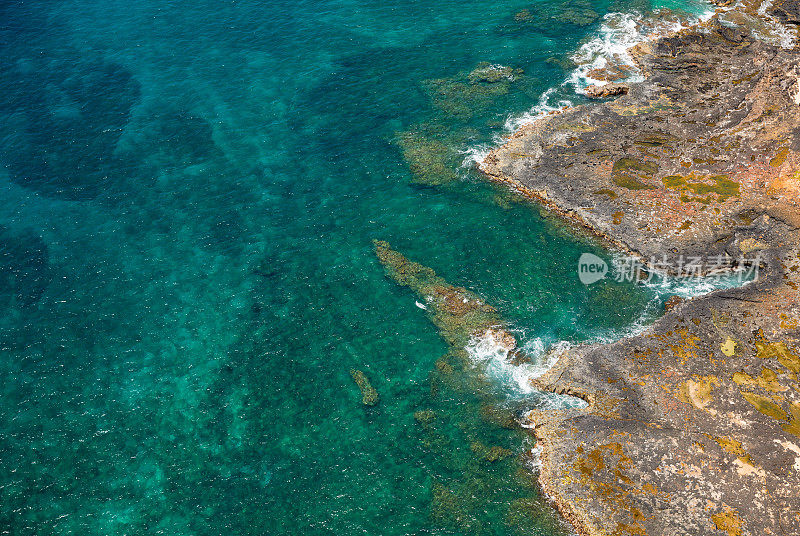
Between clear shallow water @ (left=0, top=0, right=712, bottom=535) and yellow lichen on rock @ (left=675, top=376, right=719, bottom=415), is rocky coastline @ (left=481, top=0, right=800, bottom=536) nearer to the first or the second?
yellow lichen on rock @ (left=675, top=376, right=719, bottom=415)

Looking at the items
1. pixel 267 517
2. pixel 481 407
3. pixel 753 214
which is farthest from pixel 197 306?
pixel 753 214

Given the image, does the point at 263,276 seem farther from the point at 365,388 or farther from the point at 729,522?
the point at 729,522

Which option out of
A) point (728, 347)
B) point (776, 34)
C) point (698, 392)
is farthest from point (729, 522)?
point (776, 34)

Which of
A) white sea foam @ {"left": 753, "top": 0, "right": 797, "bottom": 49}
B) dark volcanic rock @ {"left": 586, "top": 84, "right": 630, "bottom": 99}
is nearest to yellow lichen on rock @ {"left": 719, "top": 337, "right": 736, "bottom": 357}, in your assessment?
dark volcanic rock @ {"left": 586, "top": 84, "right": 630, "bottom": 99}

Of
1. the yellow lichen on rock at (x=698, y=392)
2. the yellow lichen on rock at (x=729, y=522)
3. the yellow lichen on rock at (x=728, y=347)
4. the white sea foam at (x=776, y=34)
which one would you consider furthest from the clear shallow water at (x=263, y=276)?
the white sea foam at (x=776, y=34)

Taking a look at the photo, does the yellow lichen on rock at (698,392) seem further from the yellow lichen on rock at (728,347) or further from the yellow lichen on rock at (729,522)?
the yellow lichen on rock at (729,522)
